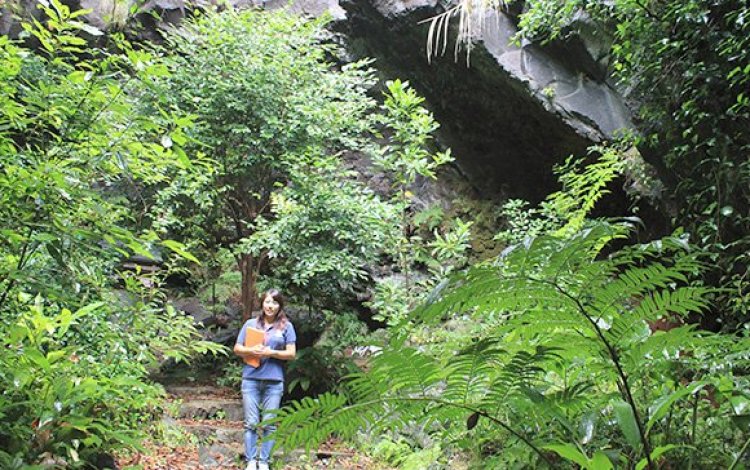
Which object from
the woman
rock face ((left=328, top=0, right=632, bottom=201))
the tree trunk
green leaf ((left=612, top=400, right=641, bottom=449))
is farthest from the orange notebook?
rock face ((left=328, top=0, right=632, bottom=201))

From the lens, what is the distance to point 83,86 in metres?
2.02

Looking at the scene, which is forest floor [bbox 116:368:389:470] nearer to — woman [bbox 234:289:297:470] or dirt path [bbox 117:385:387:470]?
dirt path [bbox 117:385:387:470]

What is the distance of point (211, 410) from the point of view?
5926 mm

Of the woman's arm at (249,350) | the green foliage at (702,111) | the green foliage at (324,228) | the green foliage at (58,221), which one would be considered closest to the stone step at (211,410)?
the green foliage at (324,228)

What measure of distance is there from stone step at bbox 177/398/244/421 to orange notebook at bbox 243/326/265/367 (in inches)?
83.1

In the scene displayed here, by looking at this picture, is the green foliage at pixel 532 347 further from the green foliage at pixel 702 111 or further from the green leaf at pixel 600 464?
the green foliage at pixel 702 111

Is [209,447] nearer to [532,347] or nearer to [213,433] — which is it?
[213,433]

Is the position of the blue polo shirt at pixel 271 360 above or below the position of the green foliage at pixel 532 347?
below

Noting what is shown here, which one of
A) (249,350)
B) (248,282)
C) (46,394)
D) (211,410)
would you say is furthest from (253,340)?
(248,282)

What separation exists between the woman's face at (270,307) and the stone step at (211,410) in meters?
2.20

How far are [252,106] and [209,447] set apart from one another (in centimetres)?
377

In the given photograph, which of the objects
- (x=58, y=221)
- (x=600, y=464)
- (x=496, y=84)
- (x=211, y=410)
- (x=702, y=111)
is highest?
(x=496, y=84)

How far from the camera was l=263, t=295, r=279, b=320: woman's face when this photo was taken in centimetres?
430

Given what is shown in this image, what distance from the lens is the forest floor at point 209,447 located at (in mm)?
4496
